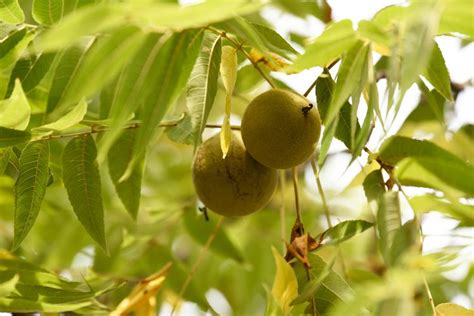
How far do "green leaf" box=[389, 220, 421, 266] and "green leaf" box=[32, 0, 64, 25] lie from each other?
843 mm

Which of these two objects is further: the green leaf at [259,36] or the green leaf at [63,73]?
the green leaf at [63,73]

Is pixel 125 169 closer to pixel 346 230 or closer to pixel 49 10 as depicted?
pixel 49 10

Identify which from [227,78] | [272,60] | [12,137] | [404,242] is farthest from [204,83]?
[404,242]

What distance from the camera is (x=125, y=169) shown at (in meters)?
1.97

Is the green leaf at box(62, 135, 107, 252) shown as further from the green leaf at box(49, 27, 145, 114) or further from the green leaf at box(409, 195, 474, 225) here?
the green leaf at box(409, 195, 474, 225)

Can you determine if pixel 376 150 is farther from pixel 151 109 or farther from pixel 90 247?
pixel 90 247

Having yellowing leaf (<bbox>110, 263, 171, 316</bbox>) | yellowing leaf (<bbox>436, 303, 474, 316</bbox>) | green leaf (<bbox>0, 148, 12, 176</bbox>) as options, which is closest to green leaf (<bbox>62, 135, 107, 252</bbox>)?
green leaf (<bbox>0, 148, 12, 176</bbox>)

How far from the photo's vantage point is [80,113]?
5.68 ft

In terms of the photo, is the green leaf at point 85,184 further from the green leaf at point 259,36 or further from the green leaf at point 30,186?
the green leaf at point 259,36

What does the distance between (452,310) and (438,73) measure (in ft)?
1.49

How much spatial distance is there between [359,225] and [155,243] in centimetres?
107

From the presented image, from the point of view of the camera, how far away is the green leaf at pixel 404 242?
158cm

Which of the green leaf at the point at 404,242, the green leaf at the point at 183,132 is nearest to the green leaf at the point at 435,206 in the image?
the green leaf at the point at 404,242

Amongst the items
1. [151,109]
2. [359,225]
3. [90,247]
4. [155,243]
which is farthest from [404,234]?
[90,247]
